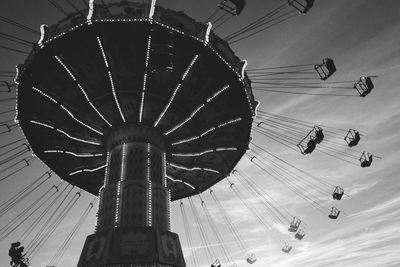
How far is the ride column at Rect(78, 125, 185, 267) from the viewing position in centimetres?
1221

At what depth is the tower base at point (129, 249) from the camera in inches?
473

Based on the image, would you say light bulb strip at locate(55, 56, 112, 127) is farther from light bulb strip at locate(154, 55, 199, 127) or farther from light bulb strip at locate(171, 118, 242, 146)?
light bulb strip at locate(171, 118, 242, 146)

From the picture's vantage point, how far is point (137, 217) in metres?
13.4

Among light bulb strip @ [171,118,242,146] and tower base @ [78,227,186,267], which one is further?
light bulb strip @ [171,118,242,146]

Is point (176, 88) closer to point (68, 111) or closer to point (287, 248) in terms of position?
point (68, 111)

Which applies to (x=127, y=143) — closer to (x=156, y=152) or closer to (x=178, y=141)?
(x=156, y=152)

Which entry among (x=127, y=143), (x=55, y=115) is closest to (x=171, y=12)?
(x=127, y=143)

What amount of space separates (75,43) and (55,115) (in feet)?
13.6

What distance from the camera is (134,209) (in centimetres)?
1352

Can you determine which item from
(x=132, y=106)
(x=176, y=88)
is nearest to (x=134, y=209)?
(x=132, y=106)

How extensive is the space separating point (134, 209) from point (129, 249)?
1794 millimetres

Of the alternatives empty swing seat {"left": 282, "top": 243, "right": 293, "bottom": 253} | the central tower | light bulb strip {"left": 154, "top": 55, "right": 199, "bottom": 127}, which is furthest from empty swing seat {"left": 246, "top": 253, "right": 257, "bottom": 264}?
light bulb strip {"left": 154, "top": 55, "right": 199, "bottom": 127}

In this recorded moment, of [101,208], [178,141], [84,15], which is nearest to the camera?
[84,15]

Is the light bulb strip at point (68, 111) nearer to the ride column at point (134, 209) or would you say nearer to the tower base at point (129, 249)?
the ride column at point (134, 209)
